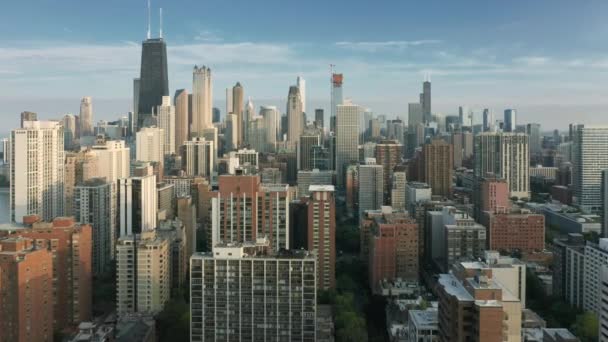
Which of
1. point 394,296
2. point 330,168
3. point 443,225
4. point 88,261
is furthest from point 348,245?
point 330,168

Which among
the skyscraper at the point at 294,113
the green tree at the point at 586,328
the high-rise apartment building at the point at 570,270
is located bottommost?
the green tree at the point at 586,328

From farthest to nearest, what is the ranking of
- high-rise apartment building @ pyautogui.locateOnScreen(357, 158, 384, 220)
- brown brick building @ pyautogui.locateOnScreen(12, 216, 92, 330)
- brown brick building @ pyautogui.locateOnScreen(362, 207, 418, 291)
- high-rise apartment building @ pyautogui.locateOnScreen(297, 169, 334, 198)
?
high-rise apartment building @ pyautogui.locateOnScreen(297, 169, 334, 198), high-rise apartment building @ pyautogui.locateOnScreen(357, 158, 384, 220), brown brick building @ pyautogui.locateOnScreen(362, 207, 418, 291), brown brick building @ pyautogui.locateOnScreen(12, 216, 92, 330)

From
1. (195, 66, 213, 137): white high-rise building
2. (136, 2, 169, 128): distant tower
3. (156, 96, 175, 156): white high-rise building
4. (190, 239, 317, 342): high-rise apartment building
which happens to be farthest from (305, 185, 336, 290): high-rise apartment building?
(195, 66, 213, 137): white high-rise building

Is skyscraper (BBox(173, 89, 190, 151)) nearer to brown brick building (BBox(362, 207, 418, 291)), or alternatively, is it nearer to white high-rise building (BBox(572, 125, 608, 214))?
white high-rise building (BBox(572, 125, 608, 214))

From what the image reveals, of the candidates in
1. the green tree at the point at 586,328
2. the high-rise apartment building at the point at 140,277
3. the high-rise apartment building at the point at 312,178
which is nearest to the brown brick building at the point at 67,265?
the high-rise apartment building at the point at 140,277

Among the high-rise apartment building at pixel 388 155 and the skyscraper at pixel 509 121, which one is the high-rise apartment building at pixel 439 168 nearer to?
the high-rise apartment building at pixel 388 155
